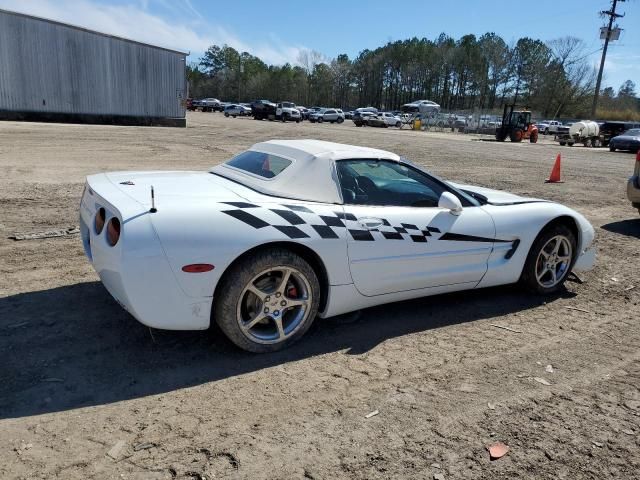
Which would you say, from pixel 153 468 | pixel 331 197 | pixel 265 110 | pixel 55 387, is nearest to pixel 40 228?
pixel 55 387

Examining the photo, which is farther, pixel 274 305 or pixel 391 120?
pixel 391 120

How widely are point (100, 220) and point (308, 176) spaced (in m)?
1.44

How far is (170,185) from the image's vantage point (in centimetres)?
365

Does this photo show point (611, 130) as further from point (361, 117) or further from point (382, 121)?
point (361, 117)

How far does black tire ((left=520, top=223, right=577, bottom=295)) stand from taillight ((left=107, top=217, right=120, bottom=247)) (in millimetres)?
3427

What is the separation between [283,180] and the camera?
3.67 meters

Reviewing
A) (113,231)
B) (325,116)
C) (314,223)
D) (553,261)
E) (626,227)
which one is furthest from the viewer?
(325,116)

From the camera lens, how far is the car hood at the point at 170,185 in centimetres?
334

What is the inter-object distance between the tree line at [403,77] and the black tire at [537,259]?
9266cm

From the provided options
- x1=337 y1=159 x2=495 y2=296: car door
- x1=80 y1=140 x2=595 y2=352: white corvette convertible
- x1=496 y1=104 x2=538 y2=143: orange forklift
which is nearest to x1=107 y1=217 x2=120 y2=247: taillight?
x1=80 y1=140 x2=595 y2=352: white corvette convertible

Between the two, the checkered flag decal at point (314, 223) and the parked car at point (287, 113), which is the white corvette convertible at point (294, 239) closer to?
the checkered flag decal at point (314, 223)

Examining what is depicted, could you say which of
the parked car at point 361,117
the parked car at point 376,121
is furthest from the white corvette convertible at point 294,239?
the parked car at point 376,121

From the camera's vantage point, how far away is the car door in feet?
11.8

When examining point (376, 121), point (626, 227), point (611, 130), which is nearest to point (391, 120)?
point (376, 121)
